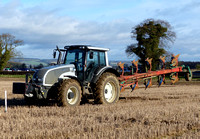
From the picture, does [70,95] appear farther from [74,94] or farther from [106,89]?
[106,89]

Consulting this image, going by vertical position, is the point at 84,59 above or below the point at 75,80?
above

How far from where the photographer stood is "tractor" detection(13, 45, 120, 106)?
31.7ft

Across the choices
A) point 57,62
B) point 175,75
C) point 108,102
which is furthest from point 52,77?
point 175,75

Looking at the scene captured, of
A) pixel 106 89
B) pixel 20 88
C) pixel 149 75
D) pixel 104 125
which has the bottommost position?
pixel 104 125

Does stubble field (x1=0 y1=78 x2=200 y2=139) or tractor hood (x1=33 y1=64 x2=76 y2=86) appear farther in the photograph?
tractor hood (x1=33 y1=64 x2=76 y2=86)

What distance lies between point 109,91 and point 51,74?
8.31 ft

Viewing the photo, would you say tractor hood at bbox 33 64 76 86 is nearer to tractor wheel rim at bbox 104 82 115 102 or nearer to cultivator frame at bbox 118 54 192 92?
tractor wheel rim at bbox 104 82 115 102

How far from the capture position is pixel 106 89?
1113cm

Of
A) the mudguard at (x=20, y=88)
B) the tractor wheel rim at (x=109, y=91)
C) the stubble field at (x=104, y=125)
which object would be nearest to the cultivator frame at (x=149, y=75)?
the tractor wheel rim at (x=109, y=91)

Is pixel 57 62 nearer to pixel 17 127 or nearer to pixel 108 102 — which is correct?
pixel 108 102

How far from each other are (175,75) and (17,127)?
9.49m

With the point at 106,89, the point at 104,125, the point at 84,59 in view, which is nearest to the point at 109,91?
the point at 106,89

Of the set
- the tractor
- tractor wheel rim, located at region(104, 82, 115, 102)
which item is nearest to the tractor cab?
the tractor

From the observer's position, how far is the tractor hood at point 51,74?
32.1 feet
